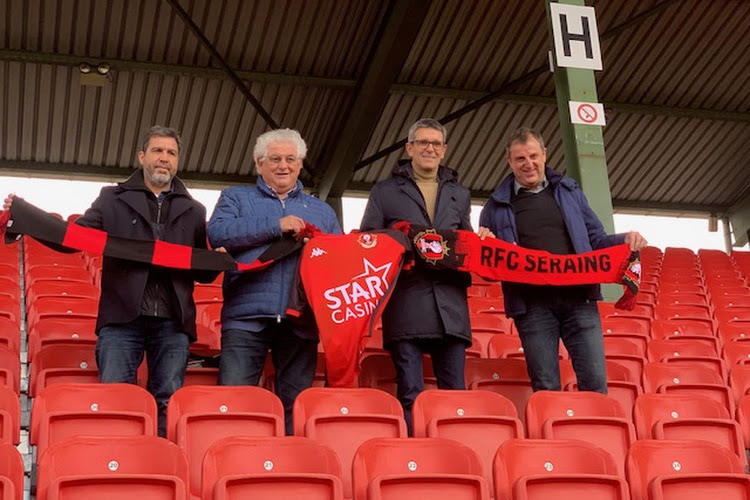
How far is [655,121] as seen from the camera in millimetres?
16047

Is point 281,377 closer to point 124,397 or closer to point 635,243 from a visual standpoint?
point 124,397

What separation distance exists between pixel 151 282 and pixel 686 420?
2427 mm

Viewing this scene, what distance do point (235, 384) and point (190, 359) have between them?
659mm

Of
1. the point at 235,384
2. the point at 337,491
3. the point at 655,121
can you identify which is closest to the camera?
the point at 337,491

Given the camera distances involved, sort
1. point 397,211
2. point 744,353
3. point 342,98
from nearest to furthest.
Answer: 1. point 397,211
2. point 744,353
3. point 342,98

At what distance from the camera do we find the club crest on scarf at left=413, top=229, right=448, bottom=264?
4.79 m

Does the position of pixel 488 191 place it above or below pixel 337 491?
above

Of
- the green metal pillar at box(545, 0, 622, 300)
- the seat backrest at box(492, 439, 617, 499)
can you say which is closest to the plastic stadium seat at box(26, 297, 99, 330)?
the seat backrest at box(492, 439, 617, 499)

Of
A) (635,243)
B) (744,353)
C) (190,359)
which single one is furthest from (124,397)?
(744,353)

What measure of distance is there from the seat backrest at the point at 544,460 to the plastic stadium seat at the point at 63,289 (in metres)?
3.27

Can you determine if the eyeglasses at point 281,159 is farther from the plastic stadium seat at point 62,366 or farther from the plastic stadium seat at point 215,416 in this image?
the plastic stadium seat at point 62,366

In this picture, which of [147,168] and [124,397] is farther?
[147,168]

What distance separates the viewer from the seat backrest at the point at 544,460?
150 inches

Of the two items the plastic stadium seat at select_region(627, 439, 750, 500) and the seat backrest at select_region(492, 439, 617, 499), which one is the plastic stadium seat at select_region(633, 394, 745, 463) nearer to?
the plastic stadium seat at select_region(627, 439, 750, 500)
